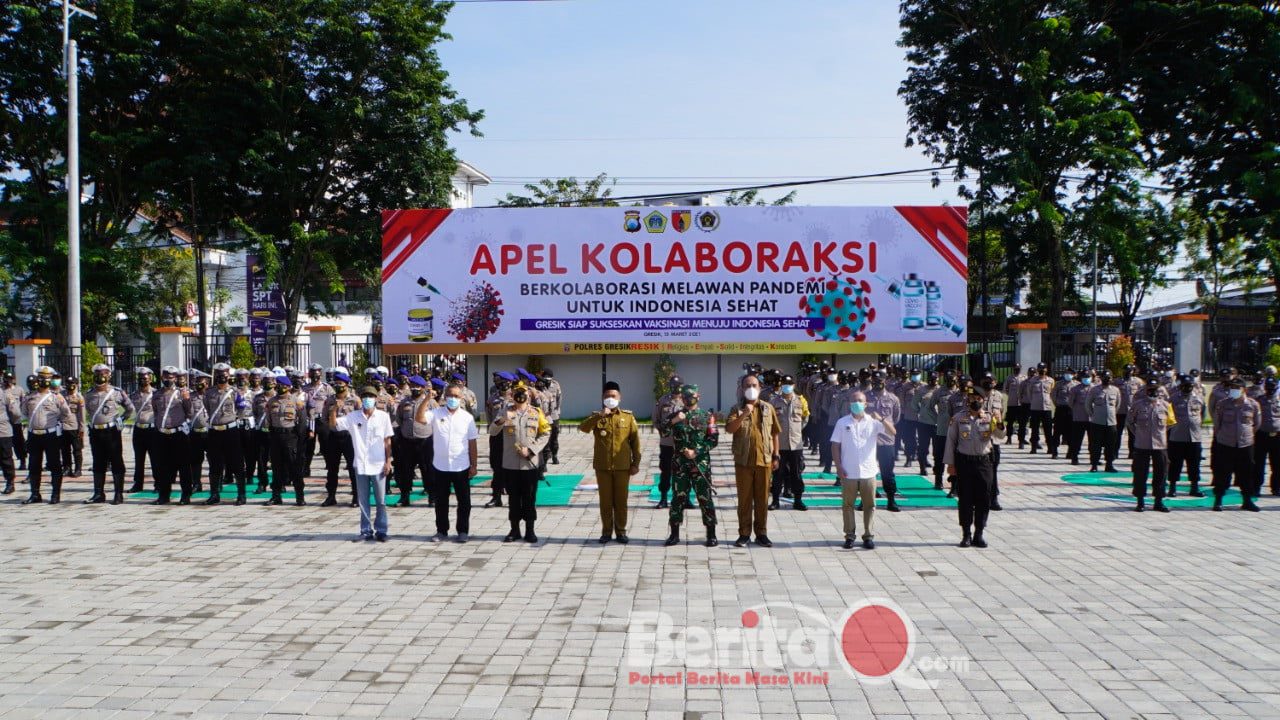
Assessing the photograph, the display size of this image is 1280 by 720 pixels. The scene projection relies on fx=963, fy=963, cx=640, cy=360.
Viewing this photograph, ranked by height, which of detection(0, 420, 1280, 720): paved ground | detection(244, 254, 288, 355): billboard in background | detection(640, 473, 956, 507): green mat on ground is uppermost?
detection(244, 254, 288, 355): billboard in background

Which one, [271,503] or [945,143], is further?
[945,143]

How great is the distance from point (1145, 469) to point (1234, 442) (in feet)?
3.82

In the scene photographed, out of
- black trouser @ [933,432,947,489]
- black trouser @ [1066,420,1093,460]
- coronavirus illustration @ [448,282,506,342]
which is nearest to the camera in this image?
black trouser @ [933,432,947,489]

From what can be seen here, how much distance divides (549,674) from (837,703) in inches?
72.2

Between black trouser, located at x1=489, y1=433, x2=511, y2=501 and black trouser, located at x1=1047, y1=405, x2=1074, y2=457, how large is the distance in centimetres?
1074

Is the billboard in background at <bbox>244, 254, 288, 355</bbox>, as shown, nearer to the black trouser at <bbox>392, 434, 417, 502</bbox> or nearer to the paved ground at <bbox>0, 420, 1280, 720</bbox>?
the black trouser at <bbox>392, 434, 417, 502</bbox>

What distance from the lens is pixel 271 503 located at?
43.9ft

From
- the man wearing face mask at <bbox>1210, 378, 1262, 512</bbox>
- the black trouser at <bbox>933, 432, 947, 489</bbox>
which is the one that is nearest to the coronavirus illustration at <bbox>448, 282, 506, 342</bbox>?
the black trouser at <bbox>933, 432, 947, 489</bbox>

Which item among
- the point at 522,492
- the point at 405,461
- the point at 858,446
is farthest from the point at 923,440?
the point at 405,461

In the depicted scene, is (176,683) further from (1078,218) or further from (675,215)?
(1078,218)

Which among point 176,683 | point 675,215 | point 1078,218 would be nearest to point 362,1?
point 675,215

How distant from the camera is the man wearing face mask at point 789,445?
502 inches

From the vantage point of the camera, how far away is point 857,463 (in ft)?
33.4

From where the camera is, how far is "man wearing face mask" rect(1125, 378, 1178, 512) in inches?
480
